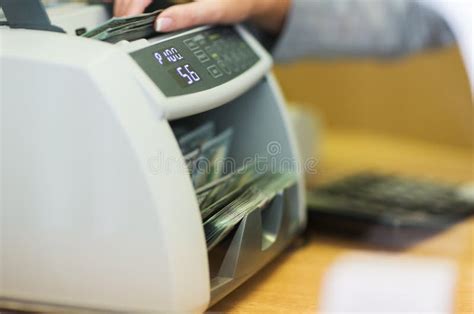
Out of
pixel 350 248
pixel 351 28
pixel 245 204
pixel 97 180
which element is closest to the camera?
pixel 97 180

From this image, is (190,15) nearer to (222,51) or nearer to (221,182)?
(222,51)

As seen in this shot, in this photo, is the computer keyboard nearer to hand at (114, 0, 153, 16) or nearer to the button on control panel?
the button on control panel

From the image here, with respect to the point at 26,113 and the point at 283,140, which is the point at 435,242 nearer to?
the point at 283,140

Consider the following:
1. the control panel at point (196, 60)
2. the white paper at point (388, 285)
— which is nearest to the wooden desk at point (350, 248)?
the white paper at point (388, 285)

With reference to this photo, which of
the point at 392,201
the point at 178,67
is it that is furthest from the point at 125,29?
the point at 392,201

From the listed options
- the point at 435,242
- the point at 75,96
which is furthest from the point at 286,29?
the point at 75,96

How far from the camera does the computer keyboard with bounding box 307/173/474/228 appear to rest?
33.0 inches

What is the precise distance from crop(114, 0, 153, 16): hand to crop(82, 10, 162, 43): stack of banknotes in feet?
0.05

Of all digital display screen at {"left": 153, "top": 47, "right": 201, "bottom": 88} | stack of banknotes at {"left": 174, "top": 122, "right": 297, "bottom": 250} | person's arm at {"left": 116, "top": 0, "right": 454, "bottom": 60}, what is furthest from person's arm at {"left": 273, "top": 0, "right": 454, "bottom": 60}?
digital display screen at {"left": 153, "top": 47, "right": 201, "bottom": 88}

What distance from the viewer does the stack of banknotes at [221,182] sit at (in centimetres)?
58

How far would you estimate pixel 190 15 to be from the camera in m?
0.63

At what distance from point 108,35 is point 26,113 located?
8 cm

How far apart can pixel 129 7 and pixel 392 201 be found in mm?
426

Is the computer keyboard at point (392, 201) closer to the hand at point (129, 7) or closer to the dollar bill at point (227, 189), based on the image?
the dollar bill at point (227, 189)
